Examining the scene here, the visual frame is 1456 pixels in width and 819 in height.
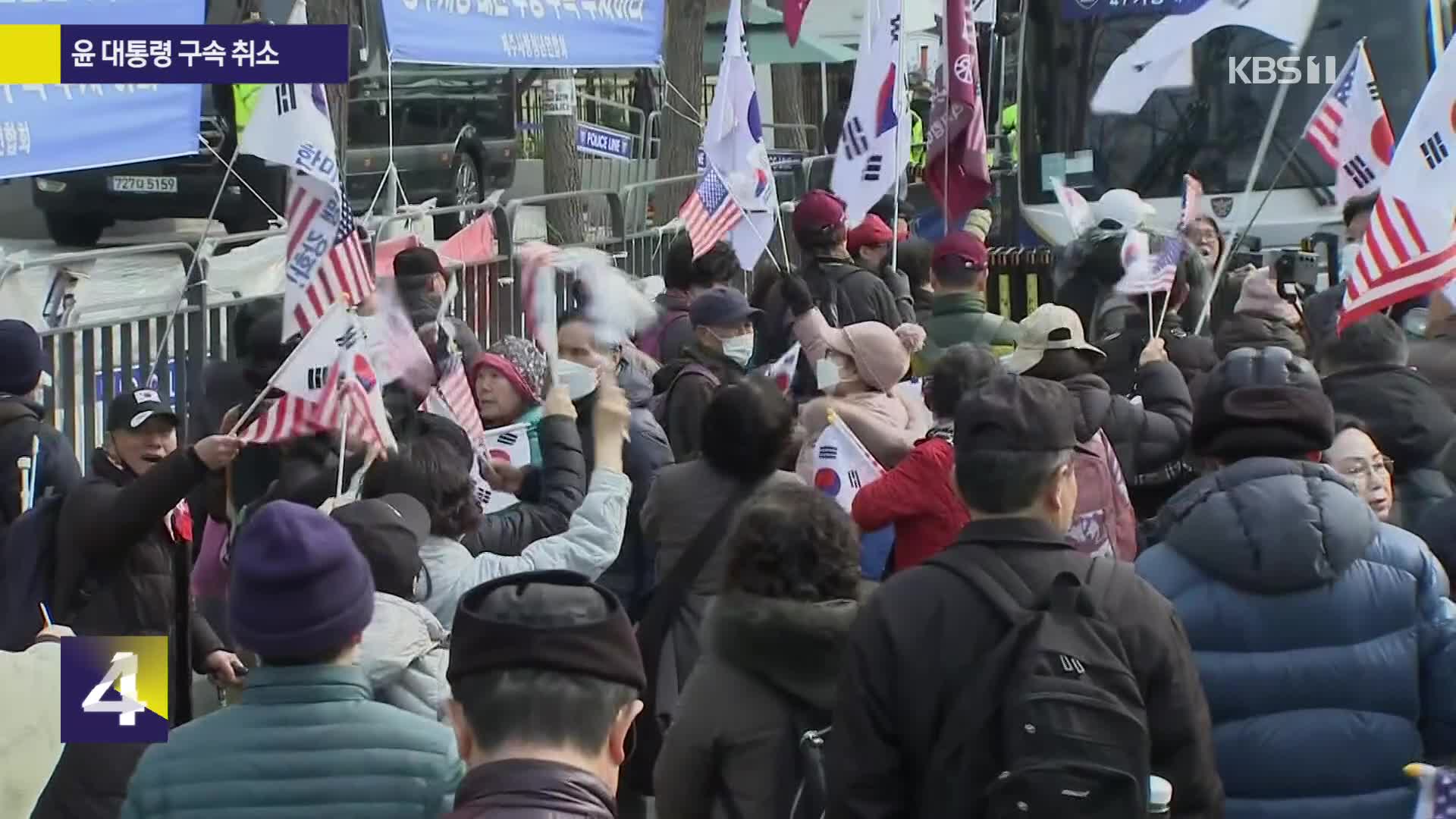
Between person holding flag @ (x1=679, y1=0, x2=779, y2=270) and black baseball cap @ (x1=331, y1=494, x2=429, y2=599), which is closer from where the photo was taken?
black baseball cap @ (x1=331, y1=494, x2=429, y2=599)

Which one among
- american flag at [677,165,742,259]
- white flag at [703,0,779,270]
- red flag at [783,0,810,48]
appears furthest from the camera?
red flag at [783,0,810,48]

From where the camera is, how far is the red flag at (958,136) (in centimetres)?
1203

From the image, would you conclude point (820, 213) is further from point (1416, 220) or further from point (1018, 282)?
point (1018, 282)

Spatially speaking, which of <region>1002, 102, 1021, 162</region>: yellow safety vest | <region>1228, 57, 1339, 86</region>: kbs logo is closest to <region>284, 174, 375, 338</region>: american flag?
<region>1228, 57, 1339, 86</region>: kbs logo

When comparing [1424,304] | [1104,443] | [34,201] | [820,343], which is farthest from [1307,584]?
[34,201]

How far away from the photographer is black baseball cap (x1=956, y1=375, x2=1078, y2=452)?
3.77 m

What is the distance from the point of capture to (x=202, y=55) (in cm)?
668

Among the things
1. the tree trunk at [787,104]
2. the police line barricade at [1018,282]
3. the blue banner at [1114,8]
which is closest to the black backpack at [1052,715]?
the police line barricade at [1018,282]

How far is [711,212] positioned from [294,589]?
24.7ft

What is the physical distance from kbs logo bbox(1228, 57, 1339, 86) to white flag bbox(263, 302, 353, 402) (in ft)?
30.2

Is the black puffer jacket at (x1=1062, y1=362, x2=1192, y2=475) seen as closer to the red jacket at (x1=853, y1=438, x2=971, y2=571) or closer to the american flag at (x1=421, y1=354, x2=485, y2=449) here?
the red jacket at (x1=853, y1=438, x2=971, y2=571)

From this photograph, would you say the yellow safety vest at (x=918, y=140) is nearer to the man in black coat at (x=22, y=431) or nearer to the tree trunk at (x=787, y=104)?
the tree trunk at (x=787, y=104)

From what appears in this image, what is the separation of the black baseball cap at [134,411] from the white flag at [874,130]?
564 centimetres

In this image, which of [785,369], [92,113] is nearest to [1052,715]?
[785,369]
